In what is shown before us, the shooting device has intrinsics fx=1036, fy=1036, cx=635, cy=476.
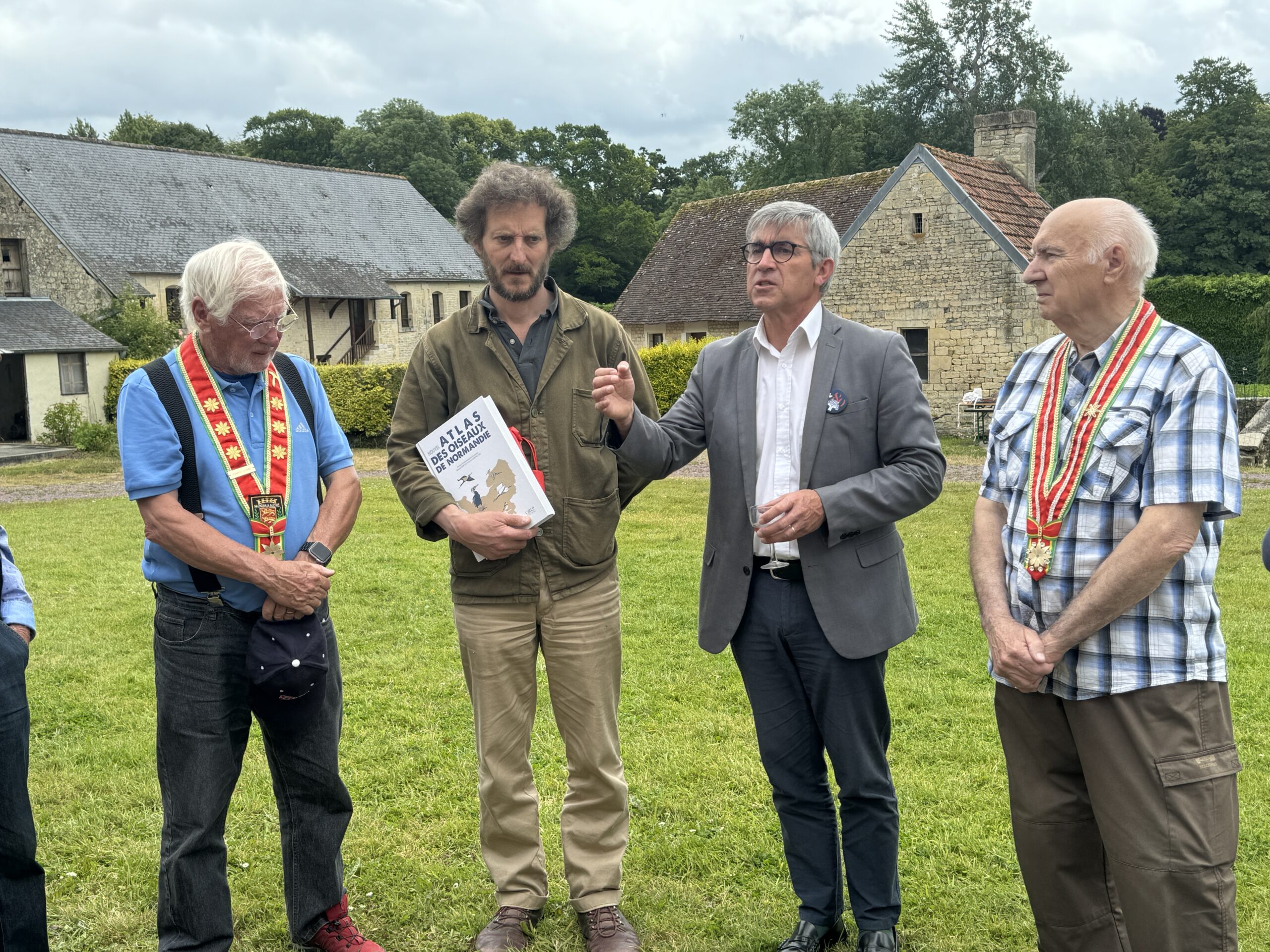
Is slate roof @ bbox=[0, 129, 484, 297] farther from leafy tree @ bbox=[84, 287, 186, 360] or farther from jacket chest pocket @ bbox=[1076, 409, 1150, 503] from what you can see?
jacket chest pocket @ bbox=[1076, 409, 1150, 503]

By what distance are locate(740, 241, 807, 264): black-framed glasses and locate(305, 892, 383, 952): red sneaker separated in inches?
101

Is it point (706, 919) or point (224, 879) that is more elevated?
point (224, 879)

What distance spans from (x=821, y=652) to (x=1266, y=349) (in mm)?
24994

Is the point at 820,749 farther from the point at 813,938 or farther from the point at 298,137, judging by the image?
the point at 298,137

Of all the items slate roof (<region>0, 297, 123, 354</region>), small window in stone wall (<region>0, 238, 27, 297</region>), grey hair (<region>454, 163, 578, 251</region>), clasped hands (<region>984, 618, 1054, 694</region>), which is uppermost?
small window in stone wall (<region>0, 238, 27, 297</region>)

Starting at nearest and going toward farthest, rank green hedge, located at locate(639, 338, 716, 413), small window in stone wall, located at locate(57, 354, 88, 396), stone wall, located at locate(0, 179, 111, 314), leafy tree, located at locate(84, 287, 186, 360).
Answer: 1. green hedge, located at locate(639, 338, 716, 413)
2. small window in stone wall, located at locate(57, 354, 88, 396)
3. leafy tree, located at locate(84, 287, 186, 360)
4. stone wall, located at locate(0, 179, 111, 314)

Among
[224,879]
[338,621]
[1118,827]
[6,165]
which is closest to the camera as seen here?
[1118,827]

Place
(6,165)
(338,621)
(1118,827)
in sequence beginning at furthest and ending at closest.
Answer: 1. (6,165)
2. (338,621)
3. (1118,827)

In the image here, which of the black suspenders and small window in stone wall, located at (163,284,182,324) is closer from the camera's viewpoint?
the black suspenders

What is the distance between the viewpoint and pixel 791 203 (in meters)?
3.40

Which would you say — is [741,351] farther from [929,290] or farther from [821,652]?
[929,290]

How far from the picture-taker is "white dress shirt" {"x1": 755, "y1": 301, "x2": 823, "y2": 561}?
336cm

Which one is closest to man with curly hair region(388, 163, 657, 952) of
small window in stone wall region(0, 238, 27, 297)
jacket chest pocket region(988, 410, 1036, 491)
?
jacket chest pocket region(988, 410, 1036, 491)

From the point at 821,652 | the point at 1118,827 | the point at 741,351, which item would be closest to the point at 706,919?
the point at 821,652
